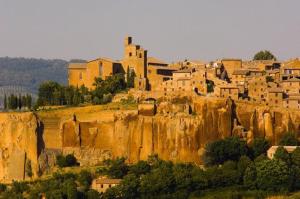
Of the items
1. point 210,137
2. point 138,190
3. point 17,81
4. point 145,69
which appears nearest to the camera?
point 138,190

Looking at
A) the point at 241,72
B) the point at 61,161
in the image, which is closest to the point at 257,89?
the point at 241,72

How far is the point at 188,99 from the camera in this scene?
60.3 metres

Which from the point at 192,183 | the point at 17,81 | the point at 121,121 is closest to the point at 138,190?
the point at 192,183

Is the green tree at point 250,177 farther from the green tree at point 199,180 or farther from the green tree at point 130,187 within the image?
the green tree at point 130,187

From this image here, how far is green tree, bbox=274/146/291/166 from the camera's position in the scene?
5591cm

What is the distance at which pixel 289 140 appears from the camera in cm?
5850

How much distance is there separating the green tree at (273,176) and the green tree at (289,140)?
3035 mm

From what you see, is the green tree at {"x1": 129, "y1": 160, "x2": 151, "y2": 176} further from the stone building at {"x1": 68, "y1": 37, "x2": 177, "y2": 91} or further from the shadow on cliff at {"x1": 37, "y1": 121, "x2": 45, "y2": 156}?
the stone building at {"x1": 68, "y1": 37, "x2": 177, "y2": 91}

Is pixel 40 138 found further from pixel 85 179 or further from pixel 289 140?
pixel 289 140

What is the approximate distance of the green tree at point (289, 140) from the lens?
58.5 m

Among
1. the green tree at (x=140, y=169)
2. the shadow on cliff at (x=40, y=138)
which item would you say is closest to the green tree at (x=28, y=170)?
the shadow on cliff at (x=40, y=138)

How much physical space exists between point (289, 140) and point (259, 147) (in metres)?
2.04

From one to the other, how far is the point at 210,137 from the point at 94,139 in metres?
7.88

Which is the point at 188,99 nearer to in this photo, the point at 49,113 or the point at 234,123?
the point at 234,123
